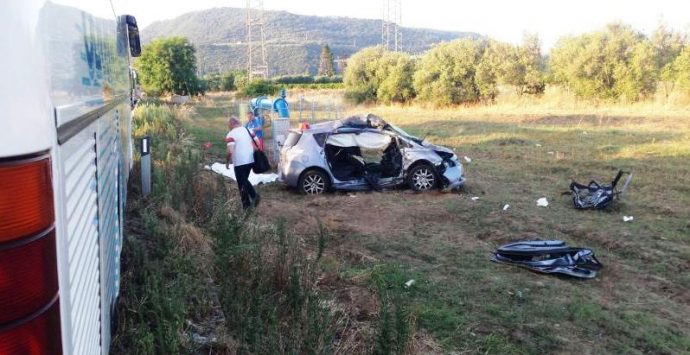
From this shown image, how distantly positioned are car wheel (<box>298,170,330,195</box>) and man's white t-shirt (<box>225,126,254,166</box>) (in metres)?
1.89

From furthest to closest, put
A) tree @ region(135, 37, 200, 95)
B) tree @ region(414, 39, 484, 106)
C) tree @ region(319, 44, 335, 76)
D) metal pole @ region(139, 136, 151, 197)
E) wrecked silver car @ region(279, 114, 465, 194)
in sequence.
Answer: tree @ region(319, 44, 335, 76), tree @ region(135, 37, 200, 95), tree @ region(414, 39, 484, 106), wrecked silver car @ region(279, 114, 465, 194), metal pole @ region(139, 136, 151, 197)

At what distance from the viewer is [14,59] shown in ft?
4.34

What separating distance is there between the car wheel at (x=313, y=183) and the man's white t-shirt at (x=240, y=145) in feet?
6.19

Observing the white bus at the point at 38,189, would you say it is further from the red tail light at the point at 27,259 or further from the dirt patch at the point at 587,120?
the dirt patch at the point at 587,120

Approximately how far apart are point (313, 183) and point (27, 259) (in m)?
10.1

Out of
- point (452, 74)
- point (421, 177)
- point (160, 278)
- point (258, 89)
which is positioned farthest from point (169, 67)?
point (160, 278)

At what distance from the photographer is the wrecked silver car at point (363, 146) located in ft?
37.2

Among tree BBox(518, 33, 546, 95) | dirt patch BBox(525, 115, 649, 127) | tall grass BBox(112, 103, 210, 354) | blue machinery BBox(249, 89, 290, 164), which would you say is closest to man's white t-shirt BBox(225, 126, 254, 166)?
tall grass BBox(112, 103, 210, 354)

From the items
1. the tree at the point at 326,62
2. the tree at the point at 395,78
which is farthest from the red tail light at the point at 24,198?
the tree at the point at 326,62

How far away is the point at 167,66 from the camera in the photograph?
1697 inches

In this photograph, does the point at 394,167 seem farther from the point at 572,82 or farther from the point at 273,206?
the point at 572,82

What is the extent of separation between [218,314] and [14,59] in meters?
3.30

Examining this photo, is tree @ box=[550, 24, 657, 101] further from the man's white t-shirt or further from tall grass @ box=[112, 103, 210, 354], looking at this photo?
tall grass @ box=[112, 103, 210, 354]

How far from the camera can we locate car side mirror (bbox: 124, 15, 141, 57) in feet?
34.8
